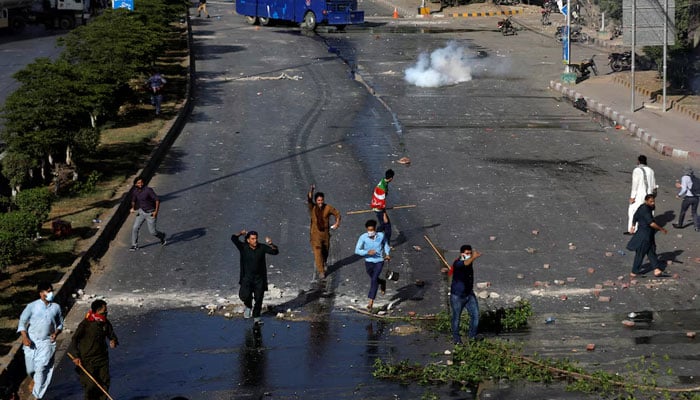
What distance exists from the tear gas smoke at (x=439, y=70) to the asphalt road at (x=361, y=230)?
674 mm

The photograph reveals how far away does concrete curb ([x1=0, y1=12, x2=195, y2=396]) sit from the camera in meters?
12.6

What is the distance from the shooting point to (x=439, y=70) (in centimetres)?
3825

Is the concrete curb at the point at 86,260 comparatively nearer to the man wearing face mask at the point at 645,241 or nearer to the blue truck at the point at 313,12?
the man wearing face mask at the point at 645,241

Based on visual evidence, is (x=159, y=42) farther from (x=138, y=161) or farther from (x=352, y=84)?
(x=138, y=161)

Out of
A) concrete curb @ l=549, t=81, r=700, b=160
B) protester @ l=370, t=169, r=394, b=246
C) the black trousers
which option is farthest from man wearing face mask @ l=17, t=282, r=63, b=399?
concrete curb @ l=549, t=81, r=700, b=160

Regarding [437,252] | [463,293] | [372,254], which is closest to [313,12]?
[437,252]

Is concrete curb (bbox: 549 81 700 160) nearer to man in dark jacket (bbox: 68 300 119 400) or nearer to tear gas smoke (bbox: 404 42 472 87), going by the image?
tear gas smoke (bbox: 404 42 472 87)

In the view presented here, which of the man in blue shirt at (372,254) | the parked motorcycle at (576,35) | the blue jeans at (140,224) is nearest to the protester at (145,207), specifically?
the blue jeans at (140,224)

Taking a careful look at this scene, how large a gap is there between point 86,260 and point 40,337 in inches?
215

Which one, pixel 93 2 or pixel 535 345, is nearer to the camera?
pixel 535 345

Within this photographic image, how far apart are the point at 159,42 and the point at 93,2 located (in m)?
31.6

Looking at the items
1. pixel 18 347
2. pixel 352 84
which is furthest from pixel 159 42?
pixel 18 347

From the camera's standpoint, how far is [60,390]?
12281 millimetres

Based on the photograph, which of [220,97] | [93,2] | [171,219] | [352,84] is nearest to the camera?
[171,219]
